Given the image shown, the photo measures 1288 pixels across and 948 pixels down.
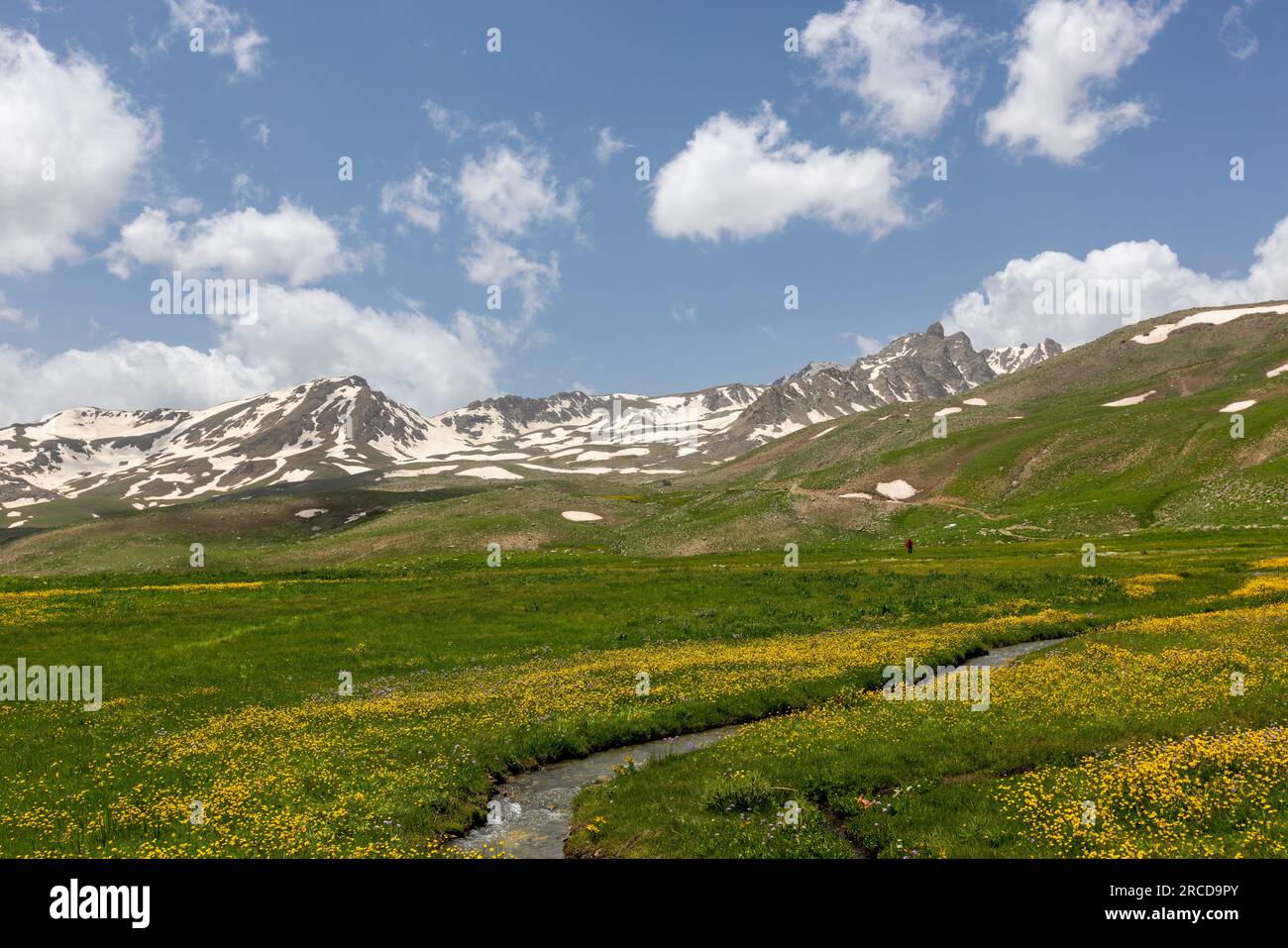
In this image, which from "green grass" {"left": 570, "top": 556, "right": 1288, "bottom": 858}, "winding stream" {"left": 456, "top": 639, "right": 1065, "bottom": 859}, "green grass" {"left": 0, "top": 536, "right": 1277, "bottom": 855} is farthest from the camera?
"green grass" {"left": 0, "top": 536, "right": 1277, "bottom": 855}

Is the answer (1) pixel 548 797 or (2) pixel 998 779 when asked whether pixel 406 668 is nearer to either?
(1) pixel 548 797

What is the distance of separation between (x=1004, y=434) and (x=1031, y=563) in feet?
257

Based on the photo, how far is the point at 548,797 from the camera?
71.3 feet

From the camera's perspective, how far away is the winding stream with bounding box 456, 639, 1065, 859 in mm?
18234

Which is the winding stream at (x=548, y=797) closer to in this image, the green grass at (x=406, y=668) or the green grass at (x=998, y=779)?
the green grass at (x=406, y=668)

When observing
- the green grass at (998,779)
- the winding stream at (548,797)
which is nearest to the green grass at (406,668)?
the winding stream at (548,797)

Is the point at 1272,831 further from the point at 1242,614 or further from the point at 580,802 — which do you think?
the point at 1242,614

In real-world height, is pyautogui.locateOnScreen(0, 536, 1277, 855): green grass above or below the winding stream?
above

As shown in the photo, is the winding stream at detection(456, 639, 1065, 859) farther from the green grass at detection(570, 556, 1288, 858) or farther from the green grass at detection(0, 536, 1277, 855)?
the green grass at detection(570, 556, 1288, 858)

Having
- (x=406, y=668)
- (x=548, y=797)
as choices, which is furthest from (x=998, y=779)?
(x=406, y=668)

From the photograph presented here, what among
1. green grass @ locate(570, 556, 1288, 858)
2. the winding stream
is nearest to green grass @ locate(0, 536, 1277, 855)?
the winding stream

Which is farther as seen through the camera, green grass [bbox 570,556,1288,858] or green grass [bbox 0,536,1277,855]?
green grass [bbox 0,536,1277,855]

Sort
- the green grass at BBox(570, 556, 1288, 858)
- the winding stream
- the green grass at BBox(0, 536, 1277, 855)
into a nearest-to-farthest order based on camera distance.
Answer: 1. the green grass at BBox(570, 556, 1288, 858)
2. the winding stream
3. the green grass at BBox(0, 536, 1277, 855)
